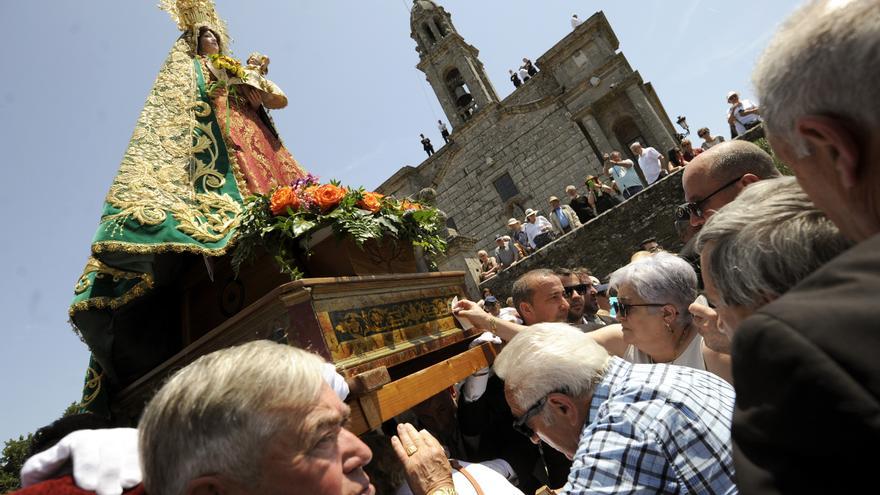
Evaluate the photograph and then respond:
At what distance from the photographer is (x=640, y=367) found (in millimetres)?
2014

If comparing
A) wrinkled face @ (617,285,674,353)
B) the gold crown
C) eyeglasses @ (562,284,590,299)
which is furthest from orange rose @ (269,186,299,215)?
eyeglasses @ (562,284,590,299)

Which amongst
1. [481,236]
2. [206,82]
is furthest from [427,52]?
[206,82]

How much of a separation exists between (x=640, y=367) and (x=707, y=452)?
16.8 inches

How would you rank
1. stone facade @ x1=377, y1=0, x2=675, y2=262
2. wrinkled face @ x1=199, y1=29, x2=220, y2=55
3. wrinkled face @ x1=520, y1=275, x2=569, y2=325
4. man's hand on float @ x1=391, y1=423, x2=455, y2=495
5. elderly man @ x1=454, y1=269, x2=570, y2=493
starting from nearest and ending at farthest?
1. man's hand on float @ x1=391, y1=423, x2=455, y2=495
2. elderly man @ x1=454, y1=269, x2=570, y2=493
3. wrinkled face @ x1=199, y1=29, x2=220, y2=55
4. wrinkled face @ x1=520, y1=275, x2=569, y2=325
5. stone facade @ x1=377, y1=0, x2=675, y2=262

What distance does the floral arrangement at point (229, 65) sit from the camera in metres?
3.47

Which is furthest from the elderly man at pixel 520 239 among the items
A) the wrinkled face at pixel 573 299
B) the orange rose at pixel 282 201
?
the orange rose at pixel 282 201

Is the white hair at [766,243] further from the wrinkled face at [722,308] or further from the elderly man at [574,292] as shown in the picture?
the elderly man at [574,292]

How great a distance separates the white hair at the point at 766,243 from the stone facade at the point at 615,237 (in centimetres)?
981

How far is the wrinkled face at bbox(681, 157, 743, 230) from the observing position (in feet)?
9.66

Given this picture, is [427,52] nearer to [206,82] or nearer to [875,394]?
[206,82]

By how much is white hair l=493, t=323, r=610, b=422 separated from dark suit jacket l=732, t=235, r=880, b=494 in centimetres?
130

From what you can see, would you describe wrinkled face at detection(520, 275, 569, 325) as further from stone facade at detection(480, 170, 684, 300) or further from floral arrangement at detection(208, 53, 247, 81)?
stone facade at detection(480, 170, 684, 300)

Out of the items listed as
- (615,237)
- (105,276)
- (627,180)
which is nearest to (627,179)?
(627,180)

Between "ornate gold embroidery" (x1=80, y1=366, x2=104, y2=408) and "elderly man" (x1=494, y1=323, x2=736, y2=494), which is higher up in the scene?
"ornate gold embroidery" (x1=80, y1=366, x2=104, y2=408)
